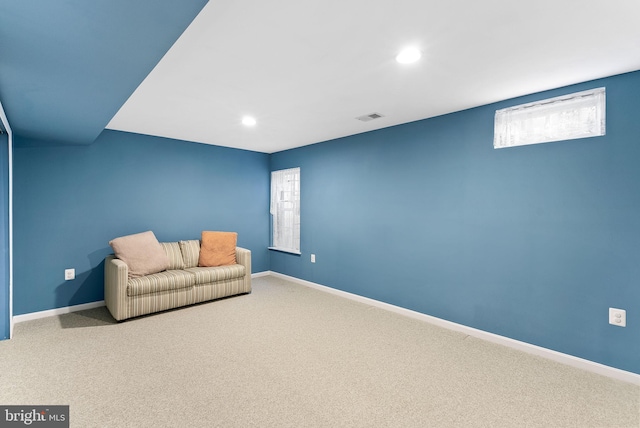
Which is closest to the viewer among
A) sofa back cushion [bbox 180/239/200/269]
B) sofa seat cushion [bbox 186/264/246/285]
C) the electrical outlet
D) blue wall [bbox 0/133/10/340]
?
the electrical outlet

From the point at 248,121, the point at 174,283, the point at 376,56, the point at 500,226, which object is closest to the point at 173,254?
the point at 174,283

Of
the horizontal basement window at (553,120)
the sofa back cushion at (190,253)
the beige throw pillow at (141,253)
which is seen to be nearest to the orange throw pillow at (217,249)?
the sofa back cushion at (190,253)

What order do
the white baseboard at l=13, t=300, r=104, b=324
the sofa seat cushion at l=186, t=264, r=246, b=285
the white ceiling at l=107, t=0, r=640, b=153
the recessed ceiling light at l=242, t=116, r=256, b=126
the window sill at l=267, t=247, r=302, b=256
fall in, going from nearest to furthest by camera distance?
the white ceiling at l=107, t=0, r=640, b=153
the white baseboard at l=13, t=300, r=104, b=324
the recessed ceiling light at l=242, t=116, r=256, b=126
the sofa seat cushion at l=186, t=264, r=246, b=285
the window sill at l=267, t=247, r=302, b=256

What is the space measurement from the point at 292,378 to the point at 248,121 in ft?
9.39

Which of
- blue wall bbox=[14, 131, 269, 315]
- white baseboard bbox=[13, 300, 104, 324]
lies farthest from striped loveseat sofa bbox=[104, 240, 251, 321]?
blue wall bbox=[14, 131, 269, 315]

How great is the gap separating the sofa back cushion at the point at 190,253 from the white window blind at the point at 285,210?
1537mm

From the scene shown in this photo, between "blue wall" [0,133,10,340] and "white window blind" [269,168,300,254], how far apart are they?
11.6 ft

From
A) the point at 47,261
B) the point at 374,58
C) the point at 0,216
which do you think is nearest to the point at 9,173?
the point at 0,216

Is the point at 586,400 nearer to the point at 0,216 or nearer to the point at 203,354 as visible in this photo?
the point at 203,354

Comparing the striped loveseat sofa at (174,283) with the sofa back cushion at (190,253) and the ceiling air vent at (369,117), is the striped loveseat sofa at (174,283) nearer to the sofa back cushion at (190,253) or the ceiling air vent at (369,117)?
the sofa back cushion at (190,253)

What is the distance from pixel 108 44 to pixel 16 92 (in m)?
1.29

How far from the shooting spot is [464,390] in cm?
223

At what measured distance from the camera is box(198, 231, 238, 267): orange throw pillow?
4547 mm

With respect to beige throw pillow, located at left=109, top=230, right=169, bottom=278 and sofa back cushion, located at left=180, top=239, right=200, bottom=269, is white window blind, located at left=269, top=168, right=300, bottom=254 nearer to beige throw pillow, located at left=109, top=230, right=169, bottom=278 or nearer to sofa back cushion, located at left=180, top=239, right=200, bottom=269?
sofa back cushion, located at left=180, top=239, right=200, bottom=269
